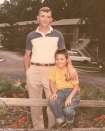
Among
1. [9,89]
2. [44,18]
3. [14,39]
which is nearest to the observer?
[44,18]

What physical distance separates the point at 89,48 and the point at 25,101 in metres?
42.5

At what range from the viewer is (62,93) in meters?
4.09

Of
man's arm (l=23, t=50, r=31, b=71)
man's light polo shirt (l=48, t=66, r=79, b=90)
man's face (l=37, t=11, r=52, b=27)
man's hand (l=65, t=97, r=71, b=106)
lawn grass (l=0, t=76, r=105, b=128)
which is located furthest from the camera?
lawn grass (l=0, t=76, r=105, b=128)

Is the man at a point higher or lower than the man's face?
lower

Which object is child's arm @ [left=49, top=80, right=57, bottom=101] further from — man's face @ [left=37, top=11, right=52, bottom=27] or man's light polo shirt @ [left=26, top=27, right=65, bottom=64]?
man's face @ [left=37, top=11, right=52, bottom=27]

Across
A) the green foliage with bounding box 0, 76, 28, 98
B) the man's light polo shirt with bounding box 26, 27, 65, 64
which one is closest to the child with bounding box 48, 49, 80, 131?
the man's light polo shirt with bounding box 26, 27, 65, 64

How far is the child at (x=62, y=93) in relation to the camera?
4012 mm

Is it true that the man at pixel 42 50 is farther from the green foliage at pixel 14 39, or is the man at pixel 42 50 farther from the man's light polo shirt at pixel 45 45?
the green foliage at pixel 14 39

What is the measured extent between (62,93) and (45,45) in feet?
2.78

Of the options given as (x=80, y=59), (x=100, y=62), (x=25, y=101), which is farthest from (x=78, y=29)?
(x=25, y=101)

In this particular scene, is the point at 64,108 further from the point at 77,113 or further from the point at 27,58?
the point at 77,113

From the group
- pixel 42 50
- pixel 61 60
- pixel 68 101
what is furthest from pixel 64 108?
pixel 42 50

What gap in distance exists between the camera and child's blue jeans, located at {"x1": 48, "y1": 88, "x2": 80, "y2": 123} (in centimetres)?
398

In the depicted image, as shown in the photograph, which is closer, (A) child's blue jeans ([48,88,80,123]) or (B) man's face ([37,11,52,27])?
(A) child's blue jeans ([48,88,80,123])
